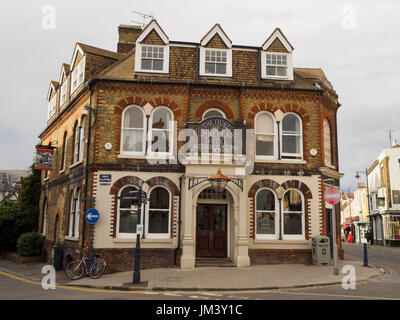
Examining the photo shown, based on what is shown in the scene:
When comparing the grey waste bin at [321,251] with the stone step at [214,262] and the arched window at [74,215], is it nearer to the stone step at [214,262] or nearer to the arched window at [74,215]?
the stone step at [214,262]

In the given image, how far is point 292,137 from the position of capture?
17.8 meters

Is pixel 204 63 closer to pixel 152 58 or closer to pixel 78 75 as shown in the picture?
pixel 152 58

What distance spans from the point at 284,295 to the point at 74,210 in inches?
467

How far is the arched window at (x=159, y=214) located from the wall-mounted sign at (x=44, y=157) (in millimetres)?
8574

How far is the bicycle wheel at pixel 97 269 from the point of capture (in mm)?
13688

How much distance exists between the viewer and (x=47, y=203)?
23531mm

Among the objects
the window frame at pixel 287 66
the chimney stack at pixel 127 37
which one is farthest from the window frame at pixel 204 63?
the chimney stack at pixel 127 37

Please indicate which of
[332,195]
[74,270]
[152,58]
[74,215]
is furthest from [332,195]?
[74,215]

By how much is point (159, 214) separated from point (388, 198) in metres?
35.9

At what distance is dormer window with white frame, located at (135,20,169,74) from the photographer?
1753 cm

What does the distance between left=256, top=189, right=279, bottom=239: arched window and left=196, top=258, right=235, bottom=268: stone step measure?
6.02ft

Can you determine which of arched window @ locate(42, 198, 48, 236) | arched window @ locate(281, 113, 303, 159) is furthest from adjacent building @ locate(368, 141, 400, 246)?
arched window @ locate(42, 198, 48, 236)

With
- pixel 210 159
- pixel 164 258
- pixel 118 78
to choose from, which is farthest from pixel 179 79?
pixel 164 258
